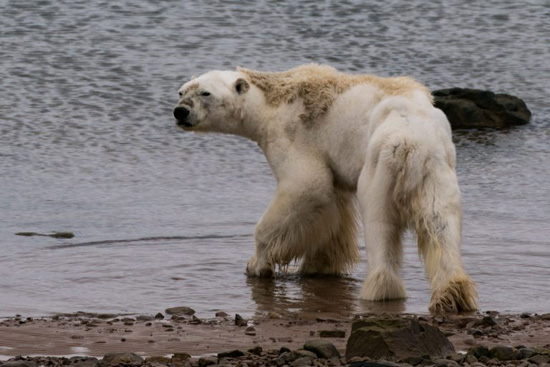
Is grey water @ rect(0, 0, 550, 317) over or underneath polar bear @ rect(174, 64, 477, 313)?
underneath

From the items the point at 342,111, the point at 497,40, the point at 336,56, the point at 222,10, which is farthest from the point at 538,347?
the point at 222,10

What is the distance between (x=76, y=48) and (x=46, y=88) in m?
2.54

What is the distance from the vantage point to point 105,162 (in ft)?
48.7

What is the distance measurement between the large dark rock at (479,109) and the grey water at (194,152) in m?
0.23

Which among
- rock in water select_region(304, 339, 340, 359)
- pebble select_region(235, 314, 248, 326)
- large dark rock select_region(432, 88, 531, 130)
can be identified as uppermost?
rock in water select_region(304, 339, 340, 359)

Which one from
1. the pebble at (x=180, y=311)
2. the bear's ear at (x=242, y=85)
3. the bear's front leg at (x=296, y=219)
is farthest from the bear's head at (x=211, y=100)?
the pebble at (x=180, y=311)

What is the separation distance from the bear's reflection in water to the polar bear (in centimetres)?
11

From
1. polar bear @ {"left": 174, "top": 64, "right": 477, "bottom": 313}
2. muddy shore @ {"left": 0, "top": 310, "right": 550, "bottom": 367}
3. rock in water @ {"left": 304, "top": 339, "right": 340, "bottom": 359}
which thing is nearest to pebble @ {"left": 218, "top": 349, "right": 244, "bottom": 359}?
muddy shore @ {"left": 0, "top": 310, "right": 550, "bottom": 367}

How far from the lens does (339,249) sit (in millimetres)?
9781

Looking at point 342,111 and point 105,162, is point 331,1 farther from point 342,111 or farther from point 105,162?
point 342,111

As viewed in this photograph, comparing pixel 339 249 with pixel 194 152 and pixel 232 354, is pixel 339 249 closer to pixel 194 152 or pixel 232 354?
pixel 232 354

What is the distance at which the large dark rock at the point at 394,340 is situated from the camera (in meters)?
6.11

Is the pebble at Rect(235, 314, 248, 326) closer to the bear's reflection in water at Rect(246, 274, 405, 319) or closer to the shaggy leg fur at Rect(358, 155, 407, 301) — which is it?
the bear's reflection in water at Rect(246, 274, 405, 319)

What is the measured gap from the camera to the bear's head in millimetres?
9672
